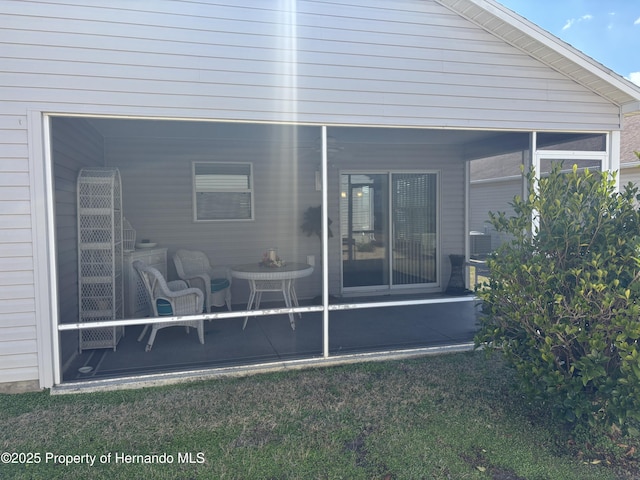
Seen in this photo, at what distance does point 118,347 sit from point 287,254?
9.23 feet

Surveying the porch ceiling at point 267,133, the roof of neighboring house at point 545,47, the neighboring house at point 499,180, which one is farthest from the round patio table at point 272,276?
the neighboring house at point 499,180

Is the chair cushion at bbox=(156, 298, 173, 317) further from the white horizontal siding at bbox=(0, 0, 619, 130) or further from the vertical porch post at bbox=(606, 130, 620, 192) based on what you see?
the vertical porch post at bbox=(606, 130, 620, 192)

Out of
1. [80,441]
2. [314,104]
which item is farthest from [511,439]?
[314,104]

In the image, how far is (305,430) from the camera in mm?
3035

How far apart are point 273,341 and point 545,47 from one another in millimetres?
3955

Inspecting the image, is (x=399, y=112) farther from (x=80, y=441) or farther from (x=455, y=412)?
(x=80, y=441)

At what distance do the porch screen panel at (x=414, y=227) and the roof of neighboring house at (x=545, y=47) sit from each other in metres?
3.17

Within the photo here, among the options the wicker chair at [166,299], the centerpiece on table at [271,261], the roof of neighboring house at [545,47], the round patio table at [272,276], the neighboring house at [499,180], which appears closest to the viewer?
the roof of neighboring house at [545,47]

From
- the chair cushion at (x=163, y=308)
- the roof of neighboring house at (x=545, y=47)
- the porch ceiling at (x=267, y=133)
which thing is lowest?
the chair cushion at (x=163, y=308)

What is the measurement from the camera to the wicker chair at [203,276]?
5797mm

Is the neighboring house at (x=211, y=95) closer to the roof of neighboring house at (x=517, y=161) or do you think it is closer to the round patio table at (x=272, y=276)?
the round patio table at (x=272, y=276)

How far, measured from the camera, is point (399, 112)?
4.23 metres

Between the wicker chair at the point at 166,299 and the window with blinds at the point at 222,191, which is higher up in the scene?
the window with blinds at the point at 222,191

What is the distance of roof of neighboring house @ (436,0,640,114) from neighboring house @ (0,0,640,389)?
0.01m
